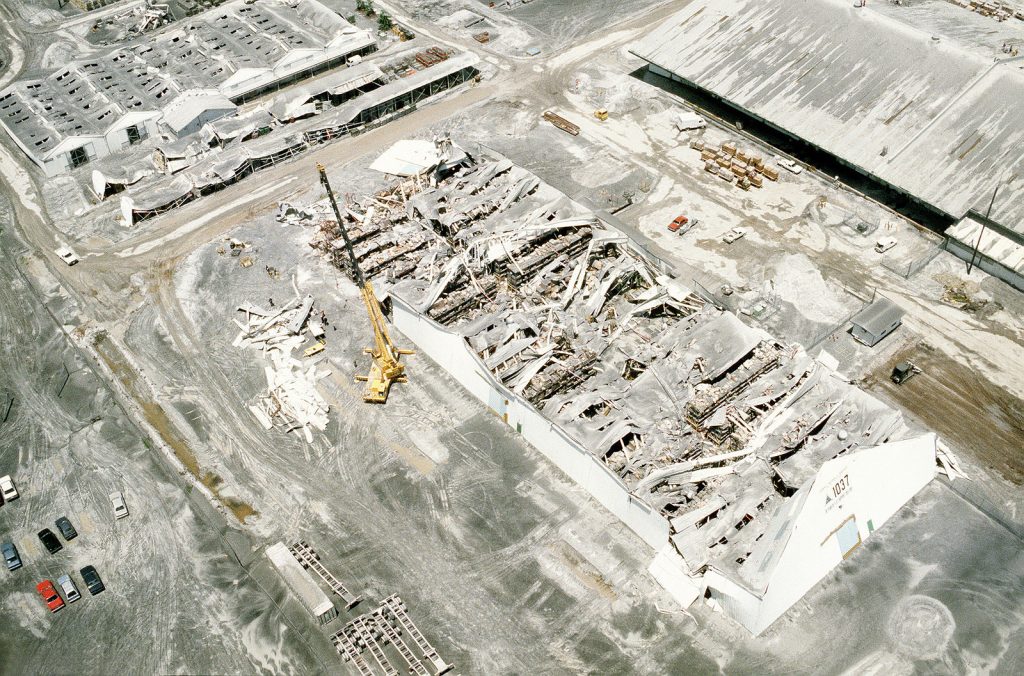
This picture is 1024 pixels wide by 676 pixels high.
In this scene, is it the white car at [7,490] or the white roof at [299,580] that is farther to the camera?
the white car at [7,490]

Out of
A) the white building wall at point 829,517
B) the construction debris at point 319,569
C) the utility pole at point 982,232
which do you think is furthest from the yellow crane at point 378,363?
the utility pole at point 982,232

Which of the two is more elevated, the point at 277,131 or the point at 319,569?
the point at 277,131

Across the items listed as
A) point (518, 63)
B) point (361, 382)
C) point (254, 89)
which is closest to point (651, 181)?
point (518, 63)

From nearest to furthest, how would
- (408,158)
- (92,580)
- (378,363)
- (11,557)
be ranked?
(92,580), (11,557), (378,363), (408,158)

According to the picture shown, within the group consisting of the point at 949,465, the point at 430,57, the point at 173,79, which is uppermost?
the point at 173,79

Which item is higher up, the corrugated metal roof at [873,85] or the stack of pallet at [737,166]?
the corrugated metal roof at [873,85]

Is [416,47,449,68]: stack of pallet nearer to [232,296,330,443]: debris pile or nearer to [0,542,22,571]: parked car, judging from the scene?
[232,296,330,443]: debris pile

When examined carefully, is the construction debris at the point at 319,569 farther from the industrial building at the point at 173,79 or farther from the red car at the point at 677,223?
the industrial building at the point at 173,79

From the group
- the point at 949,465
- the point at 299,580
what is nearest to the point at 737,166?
the point at 949,465

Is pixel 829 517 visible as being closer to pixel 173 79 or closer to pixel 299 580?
pixel 299 580
